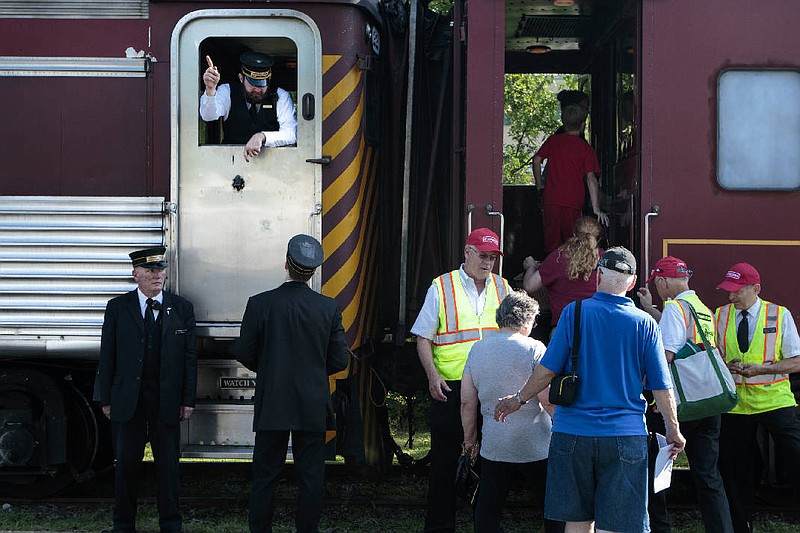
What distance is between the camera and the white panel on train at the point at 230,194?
6457 millimetres

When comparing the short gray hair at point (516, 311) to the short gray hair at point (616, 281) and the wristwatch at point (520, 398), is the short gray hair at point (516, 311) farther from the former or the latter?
the short gray hair at point (616, 281)

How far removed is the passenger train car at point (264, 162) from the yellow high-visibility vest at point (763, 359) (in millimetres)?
402

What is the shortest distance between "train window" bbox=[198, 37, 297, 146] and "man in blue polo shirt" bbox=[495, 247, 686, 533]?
262cm

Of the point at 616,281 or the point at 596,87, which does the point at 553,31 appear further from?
the point at 616,281

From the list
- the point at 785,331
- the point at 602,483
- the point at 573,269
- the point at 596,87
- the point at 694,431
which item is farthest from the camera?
the point at 596,87

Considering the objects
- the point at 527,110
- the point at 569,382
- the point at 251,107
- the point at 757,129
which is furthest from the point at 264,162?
the point at 527,110

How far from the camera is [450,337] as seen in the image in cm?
602

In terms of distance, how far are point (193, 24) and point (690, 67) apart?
3.24 meters

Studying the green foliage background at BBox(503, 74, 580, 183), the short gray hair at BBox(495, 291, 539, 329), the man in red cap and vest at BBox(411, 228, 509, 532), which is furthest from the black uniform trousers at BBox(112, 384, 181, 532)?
the green foliage background at BBox(503, 74, 580, 183)

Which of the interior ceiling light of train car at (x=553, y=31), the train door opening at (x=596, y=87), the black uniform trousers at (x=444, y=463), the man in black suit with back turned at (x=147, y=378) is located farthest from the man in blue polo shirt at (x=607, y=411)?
the interior ceiling light of train car at (x=553, y=31)

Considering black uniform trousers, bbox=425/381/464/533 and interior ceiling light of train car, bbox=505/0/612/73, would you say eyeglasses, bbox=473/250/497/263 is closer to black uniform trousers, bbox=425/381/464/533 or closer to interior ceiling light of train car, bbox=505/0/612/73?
black uniform trousers, bbox=425/381/464/533

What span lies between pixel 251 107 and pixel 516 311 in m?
2.53

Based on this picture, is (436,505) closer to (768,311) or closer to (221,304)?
(221,304)

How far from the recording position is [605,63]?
26.7 feet
